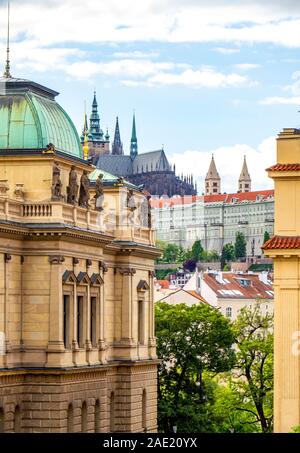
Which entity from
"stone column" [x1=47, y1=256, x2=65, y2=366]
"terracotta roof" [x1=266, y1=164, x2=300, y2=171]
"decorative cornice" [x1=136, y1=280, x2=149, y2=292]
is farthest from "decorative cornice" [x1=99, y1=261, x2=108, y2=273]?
"terracotta roof" [x1=266, y1=164, x2=300, y2=171]

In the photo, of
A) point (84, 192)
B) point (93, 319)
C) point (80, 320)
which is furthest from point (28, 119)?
point (93, 319)

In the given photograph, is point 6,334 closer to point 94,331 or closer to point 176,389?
point 94,331

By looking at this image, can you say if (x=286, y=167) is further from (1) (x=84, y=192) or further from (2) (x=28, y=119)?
(1) (x=84, y=192)

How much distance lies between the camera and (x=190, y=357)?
356 ft

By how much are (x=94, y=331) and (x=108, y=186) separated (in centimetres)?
1128

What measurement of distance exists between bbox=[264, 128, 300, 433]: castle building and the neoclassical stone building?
12.4 meters

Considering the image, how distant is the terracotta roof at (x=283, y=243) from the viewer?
58656 mm

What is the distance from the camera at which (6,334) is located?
6919 centimetres

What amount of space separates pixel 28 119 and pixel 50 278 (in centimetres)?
637

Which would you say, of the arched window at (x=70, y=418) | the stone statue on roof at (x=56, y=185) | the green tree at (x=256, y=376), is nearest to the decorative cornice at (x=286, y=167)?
the stone statue on roof at (x=56, y=185)

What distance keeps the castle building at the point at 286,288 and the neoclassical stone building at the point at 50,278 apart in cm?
1241

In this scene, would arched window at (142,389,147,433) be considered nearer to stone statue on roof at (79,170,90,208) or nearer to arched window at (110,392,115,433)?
arched window at (110,392,115,433)
